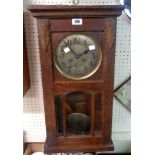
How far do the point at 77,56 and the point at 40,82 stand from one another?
39 centimetres

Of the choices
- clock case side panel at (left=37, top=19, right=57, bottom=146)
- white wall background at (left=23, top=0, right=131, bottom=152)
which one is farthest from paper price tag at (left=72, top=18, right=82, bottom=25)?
white wall background at (left=23, top=0, right=131, bottom=152)

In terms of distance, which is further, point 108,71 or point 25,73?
point 25,73

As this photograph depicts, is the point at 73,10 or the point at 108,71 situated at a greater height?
the point at 73,10

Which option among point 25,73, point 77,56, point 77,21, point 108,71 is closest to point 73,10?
point 77,21

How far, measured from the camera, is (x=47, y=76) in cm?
98

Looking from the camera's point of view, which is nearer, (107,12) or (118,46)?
(107,12)

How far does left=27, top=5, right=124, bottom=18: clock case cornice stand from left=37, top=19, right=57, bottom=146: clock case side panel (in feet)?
0.12

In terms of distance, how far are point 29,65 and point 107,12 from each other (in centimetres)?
58

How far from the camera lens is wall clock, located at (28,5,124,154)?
914 mm

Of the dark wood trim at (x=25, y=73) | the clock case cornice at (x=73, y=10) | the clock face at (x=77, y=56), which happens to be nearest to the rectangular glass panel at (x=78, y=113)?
the clock face at (x=77, y=56)

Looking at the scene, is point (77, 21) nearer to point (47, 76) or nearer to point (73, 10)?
point (73, 10)
